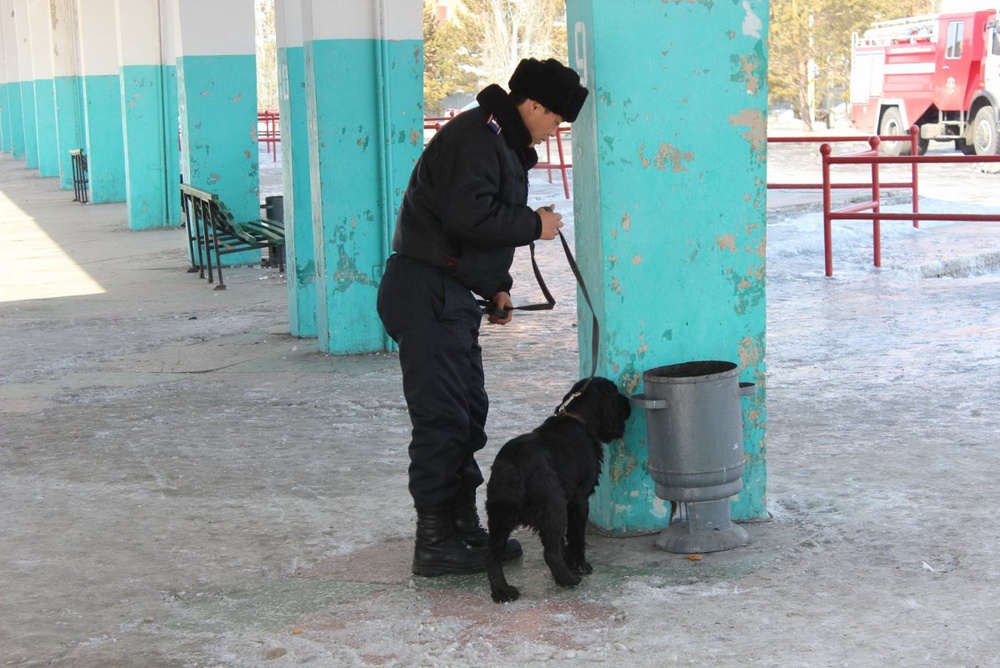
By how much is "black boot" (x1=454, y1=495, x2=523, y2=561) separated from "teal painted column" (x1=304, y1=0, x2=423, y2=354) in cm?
380

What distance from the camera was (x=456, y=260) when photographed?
13.4ft

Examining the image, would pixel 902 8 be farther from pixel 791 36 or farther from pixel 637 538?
pixel 637 538

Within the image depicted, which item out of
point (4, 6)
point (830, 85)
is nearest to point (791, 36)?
point (830, 85)

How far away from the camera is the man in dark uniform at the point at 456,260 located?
3959 millimetres

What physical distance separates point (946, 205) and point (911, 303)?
6.58m

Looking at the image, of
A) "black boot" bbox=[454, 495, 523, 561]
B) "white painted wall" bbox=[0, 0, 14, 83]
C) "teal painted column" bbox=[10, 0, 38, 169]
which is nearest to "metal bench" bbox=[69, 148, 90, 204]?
"teal painted column" bbox=[10, 0, 38, 169]

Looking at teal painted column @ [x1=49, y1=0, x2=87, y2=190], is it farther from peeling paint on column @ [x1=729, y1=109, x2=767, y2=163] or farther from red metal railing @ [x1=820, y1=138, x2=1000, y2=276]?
peeling paint on column @ [x1=729, y1=109, x2=767, y2=163]

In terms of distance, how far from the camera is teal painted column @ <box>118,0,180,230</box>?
1588cm

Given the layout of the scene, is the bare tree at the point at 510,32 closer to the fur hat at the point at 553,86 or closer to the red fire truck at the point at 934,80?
the red fire truck at the point at 934,80

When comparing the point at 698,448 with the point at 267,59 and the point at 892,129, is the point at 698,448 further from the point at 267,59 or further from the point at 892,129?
the point at 267,59

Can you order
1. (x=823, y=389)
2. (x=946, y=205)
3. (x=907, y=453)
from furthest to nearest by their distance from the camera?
(x=946, y=205), (x=823, y=389), (x=907, y=453)

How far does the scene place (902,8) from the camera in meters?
41.5

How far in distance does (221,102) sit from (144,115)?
12.4 feet

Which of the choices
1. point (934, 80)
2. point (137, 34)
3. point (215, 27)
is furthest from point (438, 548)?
point (934, 80)
